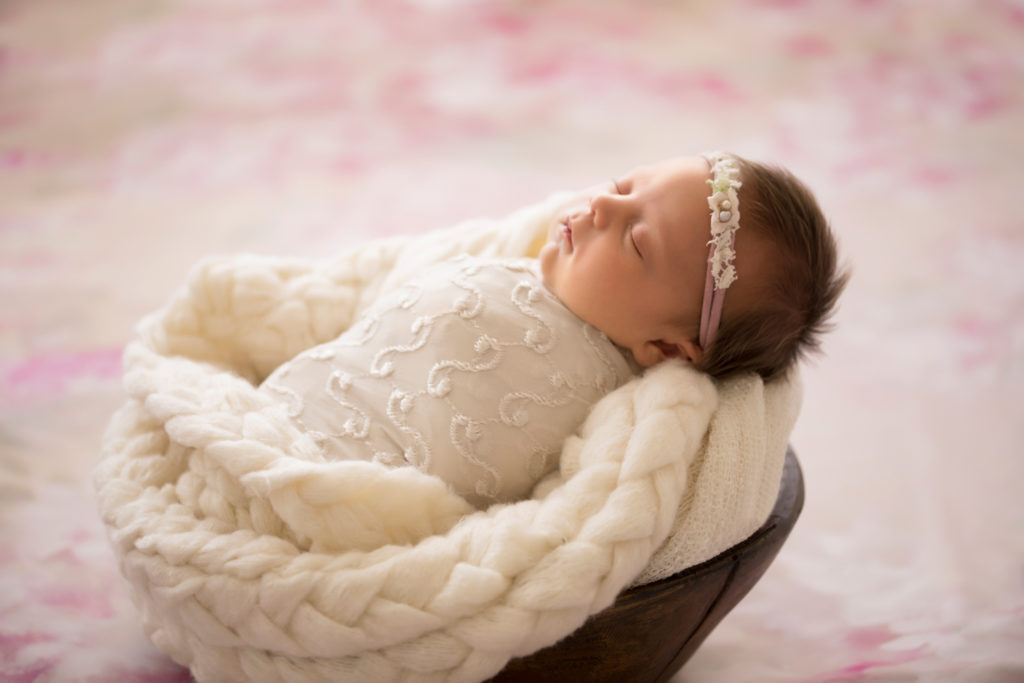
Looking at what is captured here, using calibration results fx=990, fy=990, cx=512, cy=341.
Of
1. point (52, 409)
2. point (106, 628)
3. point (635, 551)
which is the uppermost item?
point (635, 551)

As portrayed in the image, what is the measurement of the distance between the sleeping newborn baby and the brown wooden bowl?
25 centimetres

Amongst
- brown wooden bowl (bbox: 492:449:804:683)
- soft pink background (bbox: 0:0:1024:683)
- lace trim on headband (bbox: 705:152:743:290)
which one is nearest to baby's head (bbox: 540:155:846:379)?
lace trim on headband (bbox: 705:152:743:290)

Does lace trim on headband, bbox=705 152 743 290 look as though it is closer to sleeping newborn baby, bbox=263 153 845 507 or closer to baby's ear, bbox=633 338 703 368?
sleeping newborn baby, bbox=263 153 845 507

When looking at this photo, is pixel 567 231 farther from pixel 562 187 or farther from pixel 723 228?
pixel 562 187

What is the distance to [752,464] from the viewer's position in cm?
136

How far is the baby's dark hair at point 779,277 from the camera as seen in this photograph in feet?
4.71

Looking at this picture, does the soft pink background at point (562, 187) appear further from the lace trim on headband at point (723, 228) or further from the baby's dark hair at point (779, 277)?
the lace trim on headband at point (723, 228)

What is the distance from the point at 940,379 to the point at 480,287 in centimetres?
141

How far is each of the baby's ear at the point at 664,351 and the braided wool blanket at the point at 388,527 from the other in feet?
0.25

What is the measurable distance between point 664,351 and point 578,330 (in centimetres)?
14

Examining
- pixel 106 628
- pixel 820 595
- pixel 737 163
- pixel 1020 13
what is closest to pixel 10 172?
pixel 106 628

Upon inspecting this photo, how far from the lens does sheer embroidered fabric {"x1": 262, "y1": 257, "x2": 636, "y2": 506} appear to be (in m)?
1.40

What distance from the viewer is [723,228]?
1.42m

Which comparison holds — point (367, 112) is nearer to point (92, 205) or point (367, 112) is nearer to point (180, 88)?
point (180, 88)
